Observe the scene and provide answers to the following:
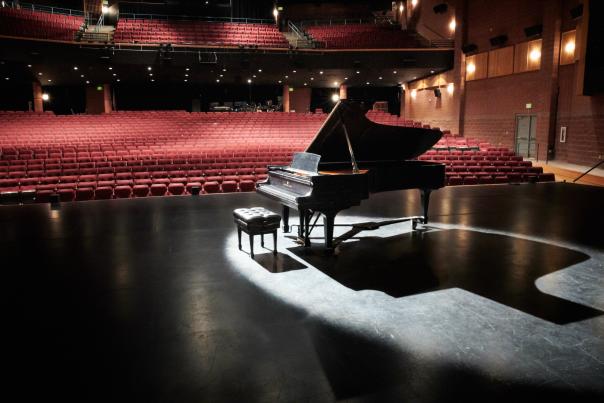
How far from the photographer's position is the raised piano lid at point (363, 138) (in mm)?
3984

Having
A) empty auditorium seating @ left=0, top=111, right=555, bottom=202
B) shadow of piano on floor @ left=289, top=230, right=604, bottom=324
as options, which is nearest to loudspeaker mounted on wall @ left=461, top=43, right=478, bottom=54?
empty auditorium seating @ left=0, top=111, right=555, bottom=202

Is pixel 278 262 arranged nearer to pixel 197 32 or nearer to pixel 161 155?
pixel 161 155

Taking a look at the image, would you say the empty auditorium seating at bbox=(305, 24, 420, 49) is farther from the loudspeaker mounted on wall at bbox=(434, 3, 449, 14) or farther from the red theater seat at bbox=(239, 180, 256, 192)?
the red theater seat at bbox=(239, 180, 256, 192)

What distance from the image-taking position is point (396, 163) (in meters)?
4.88

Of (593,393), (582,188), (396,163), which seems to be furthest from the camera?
(582,188)

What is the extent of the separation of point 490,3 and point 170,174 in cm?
1173

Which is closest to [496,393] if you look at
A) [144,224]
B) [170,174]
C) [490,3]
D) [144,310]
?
[144,310]

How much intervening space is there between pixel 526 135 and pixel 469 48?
3.92 meters

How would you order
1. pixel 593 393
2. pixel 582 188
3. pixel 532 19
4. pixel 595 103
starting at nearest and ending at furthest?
pixel 593 393 < pixel 582 188 < pixel 595 103 < pixel 532 19

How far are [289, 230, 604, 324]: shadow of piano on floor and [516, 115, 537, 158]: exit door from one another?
9175 mm

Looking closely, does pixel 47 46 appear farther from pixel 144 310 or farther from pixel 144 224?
pixel 144 310

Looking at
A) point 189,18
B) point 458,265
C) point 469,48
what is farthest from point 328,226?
point 189,18

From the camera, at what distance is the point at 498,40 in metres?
13.0

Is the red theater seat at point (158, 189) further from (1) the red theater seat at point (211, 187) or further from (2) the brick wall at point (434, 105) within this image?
(2) the brick wall at point (434, 105)
